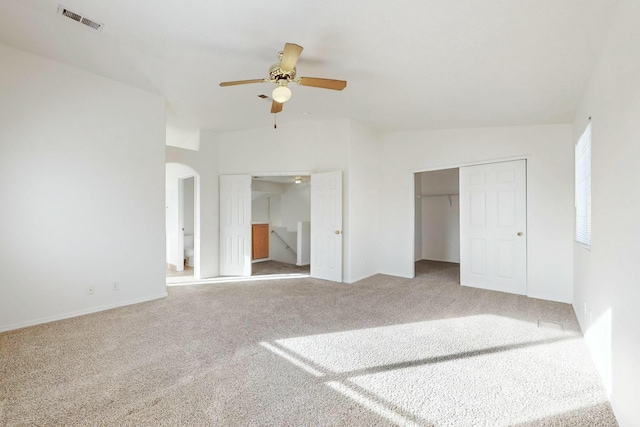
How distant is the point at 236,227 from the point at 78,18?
3.81m

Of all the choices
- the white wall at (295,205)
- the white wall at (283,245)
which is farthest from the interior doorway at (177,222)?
the white wall at (295,205)

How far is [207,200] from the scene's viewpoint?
5.64 m

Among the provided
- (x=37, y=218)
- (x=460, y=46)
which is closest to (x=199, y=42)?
(x=460, y=46)

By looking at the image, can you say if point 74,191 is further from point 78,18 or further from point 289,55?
point 289,55

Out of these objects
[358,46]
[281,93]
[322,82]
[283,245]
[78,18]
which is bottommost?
[283,245]

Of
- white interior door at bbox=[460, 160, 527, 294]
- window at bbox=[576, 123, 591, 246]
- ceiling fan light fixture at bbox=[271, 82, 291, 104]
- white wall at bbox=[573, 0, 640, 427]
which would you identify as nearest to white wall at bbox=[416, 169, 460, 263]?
white interior door at bbox=[460, 160, 527, 294]

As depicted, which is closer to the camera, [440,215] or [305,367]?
[305,367]

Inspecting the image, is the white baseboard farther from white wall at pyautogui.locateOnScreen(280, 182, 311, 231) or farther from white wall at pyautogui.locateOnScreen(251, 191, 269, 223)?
white wall at pyautogui.locateOnScreen(251, 191, 269, 223)

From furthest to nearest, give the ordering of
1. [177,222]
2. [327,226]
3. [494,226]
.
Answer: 1. [177,222]
2. [327,226]
3. [494,226]

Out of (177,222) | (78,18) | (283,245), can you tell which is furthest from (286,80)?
(283,245)

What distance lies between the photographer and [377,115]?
475 centimetres

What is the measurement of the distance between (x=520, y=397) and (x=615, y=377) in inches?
21.8

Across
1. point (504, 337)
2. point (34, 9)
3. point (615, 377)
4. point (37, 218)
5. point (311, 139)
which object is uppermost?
point (34, 9)

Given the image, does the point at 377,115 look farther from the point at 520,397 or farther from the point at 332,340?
the point at 520,397
